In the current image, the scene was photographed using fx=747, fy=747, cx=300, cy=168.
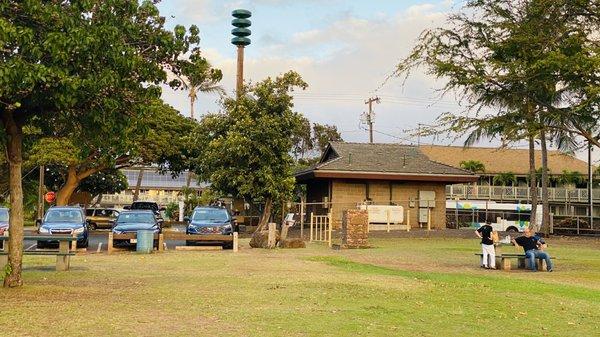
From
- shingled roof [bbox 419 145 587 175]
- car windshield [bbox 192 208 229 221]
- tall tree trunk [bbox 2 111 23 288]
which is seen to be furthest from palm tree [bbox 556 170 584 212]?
tall tree trunk [bbox 2 111 23 288]

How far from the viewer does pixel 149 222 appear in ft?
93.2

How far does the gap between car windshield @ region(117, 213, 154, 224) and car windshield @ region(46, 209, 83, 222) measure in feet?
4.96

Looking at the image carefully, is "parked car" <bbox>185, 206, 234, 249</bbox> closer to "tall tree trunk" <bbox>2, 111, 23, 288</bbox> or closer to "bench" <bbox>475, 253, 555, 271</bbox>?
"bench" <bbox>475, 253, 555, 271</bbox>

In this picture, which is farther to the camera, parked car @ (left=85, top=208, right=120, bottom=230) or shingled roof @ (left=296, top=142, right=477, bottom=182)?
parked car @ (left=85, top=208, right=120, bottom=230)

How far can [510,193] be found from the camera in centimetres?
6206

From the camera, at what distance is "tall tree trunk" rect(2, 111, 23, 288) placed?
1298 cm

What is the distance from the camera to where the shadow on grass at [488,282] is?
1488 cm

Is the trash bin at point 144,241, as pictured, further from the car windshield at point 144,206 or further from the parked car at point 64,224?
the car windshield at point 144,206

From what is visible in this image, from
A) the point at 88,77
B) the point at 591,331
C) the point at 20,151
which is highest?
the point at 88,77

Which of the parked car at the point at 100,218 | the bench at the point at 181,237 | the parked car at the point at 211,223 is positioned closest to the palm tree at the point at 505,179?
the parked car at the point at 100,218

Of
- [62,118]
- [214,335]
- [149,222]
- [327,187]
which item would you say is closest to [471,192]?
[327,187]

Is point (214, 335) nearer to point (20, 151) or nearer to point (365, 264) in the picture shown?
point (20, 151)

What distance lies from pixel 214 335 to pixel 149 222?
19.9 m

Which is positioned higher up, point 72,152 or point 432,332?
point 72,152
